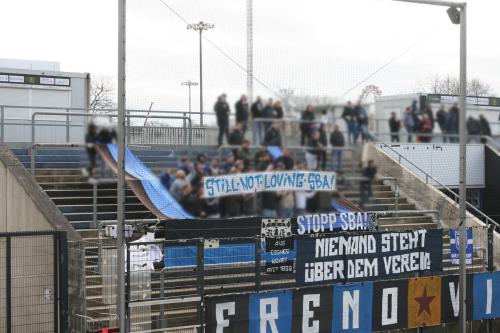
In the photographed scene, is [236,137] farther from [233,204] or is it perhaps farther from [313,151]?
[313,151]

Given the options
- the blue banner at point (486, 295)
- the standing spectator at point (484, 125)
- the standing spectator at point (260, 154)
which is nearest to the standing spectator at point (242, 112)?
the standing spectator at point (260, 154)

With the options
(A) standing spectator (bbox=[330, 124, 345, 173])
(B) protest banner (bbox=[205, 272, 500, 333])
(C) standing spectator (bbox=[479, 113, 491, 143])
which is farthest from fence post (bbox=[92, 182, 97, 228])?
(C) standing spectator (bbox=[479, 113, 491, 143])

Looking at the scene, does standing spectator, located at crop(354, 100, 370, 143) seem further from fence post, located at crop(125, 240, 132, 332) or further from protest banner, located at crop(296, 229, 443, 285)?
fence post, located at crop(125, 240, 132, 332)

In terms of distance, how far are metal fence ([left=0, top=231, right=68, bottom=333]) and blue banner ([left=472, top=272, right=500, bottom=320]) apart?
7195 millimetres

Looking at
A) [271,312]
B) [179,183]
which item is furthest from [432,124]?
[179,183]

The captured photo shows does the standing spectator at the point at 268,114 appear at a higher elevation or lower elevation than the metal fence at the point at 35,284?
higher

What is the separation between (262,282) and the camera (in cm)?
1217

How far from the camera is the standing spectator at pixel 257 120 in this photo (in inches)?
363

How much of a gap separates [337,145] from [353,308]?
11.3ft

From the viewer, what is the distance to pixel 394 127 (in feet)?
32.8

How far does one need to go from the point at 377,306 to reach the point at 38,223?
591 cm

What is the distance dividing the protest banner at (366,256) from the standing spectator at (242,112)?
320cm

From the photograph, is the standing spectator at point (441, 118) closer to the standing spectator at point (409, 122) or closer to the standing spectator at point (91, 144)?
the standing spectator at point (409, 122)

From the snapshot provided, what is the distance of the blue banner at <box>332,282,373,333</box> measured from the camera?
11.7 metres
